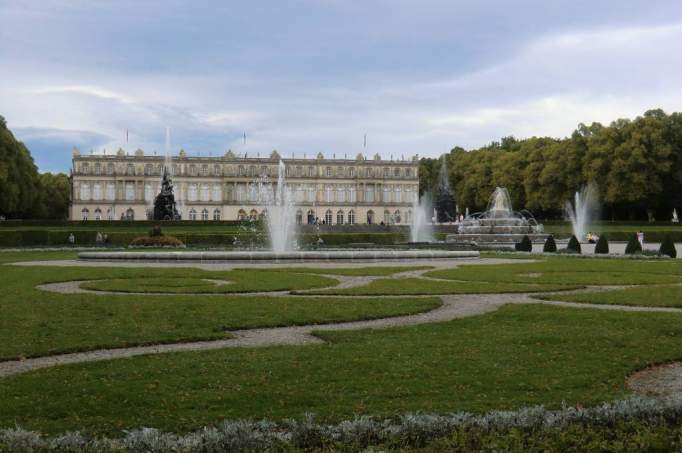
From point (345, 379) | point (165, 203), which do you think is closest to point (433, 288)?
point (345, 379)

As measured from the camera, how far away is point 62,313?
12203mm

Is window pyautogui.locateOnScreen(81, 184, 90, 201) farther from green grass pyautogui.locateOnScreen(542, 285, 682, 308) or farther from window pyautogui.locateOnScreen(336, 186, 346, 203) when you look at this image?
green grass pyautogui.locateOnScreen(542, 285, 682, 308)

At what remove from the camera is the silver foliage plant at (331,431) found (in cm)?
525

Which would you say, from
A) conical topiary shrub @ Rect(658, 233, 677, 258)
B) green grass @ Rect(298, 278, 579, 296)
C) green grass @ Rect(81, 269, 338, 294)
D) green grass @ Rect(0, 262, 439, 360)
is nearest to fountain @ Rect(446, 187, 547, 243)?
conical topiary shrub @ Rect(658, 233, 677, 258)

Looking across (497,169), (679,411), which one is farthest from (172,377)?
(497,169)

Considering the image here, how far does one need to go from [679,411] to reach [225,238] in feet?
131

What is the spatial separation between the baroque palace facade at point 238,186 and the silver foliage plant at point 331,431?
9317cm

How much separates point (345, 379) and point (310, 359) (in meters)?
1.06

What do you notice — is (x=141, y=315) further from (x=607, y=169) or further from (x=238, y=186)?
(x=238, y=186)

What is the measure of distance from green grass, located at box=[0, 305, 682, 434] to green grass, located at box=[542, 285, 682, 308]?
341 cm

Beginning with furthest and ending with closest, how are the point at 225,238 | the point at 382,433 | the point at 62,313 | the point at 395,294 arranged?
the point at 225,238 → the point at 395,294 → the point at 62,313 → the point at 382,433

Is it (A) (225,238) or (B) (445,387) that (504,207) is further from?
(B) (445,387)

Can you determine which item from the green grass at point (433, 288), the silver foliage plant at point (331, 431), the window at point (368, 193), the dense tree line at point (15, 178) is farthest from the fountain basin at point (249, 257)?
the window at point (368, 193)

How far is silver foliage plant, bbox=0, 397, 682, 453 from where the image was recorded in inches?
207
